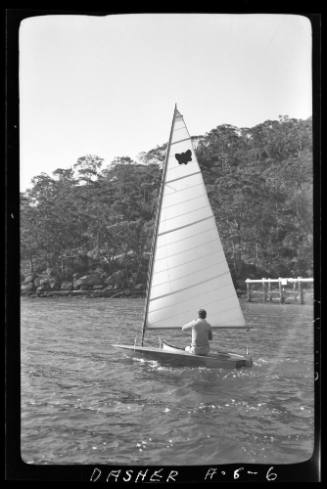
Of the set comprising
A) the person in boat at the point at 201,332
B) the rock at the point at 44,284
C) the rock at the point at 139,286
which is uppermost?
the rock at the point at 44,284

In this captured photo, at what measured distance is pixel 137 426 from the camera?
17.4 feet

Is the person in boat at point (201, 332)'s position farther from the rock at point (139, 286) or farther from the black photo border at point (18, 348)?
the rock at point (139, 286)

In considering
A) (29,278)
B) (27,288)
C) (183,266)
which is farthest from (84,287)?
(27,288)

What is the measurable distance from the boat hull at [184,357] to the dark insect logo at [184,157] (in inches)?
107

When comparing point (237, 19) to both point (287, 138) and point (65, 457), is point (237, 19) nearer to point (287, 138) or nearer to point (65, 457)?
point (287, 138)

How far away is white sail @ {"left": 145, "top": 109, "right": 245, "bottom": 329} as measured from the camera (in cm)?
795

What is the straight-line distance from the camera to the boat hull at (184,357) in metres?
7.23

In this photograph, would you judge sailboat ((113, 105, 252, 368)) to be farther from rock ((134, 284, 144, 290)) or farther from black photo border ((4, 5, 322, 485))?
rock ((134, 284, 144, 290))

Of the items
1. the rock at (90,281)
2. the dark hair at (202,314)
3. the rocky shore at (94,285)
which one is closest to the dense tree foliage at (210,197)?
the rocky shore at (94,285)

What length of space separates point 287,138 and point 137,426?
3.41m

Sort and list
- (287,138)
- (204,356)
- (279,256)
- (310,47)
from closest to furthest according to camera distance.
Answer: (310,47) < (287,138) < (204,356) < (279,256)

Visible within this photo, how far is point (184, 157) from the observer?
7.91 meters

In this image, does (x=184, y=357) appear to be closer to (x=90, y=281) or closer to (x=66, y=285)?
(x=66, y=285)
